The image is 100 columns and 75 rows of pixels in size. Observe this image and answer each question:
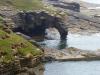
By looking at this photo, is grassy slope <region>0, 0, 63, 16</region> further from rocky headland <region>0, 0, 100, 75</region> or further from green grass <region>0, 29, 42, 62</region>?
green grass <region>0, 29, 42, 62</region>

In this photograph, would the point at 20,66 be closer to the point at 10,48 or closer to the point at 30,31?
the point at 10,48

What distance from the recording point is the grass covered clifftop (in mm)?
71375

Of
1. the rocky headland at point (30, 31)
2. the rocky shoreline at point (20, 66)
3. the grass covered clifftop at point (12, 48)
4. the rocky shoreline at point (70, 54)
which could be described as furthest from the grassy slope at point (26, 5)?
the rocky shoreline at point (20, 66)

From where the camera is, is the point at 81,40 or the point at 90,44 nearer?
the point at 90,44

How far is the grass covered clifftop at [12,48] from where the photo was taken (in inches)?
2810

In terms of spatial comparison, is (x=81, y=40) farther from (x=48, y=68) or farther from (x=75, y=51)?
(x=48, y=68)

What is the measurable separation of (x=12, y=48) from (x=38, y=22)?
9058 cm

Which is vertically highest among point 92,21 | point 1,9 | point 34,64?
point 34,64

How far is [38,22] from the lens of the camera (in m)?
164

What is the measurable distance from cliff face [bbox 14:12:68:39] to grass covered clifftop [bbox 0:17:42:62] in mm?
79954

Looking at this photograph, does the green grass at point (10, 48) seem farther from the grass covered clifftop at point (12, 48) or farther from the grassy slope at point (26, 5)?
the grassy slope at point (26, 5)

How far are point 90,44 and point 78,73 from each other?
56514 mm

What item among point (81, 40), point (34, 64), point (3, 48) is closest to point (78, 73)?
point (34, 64)

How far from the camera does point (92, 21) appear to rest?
198750 millimetres
